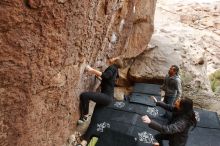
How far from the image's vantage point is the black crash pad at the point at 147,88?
880 centimetres

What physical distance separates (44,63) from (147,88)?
4861 mm

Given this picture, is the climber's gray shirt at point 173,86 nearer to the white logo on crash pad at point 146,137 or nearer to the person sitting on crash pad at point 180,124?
the white logo on crash pad at point 146,137

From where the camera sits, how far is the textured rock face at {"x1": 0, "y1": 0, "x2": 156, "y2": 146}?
4012mm

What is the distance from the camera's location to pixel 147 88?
9039 mm

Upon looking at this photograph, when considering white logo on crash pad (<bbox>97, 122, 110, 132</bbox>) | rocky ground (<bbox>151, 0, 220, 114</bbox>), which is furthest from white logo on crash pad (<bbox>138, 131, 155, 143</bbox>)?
rocky ground (<bbox>151, 0, 220, 114</bbox>)

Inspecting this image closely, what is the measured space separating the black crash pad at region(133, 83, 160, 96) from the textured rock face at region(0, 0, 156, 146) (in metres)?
2.60

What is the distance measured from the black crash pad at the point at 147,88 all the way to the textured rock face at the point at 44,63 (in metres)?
2.60

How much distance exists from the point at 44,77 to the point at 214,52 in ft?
34.0

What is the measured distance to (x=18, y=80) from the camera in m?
4.27

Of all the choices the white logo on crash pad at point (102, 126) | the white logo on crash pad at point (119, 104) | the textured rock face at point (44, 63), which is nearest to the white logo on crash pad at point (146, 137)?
the white logo on crash pad at point (102, 126)

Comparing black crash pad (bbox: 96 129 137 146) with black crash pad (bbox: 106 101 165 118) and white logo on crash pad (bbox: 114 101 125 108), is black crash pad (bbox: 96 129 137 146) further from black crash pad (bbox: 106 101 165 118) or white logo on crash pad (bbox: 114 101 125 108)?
white logo on crash pad (bbox: 114 101 125 108)

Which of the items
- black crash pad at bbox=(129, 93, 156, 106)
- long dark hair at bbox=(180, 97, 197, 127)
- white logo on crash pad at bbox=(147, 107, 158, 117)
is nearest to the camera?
long dark hair at bbox=(180, 97, 197, 127)

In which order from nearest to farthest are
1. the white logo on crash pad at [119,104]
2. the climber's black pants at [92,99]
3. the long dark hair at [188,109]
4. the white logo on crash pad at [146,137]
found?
the long dark hair at [188,109] → the climber's black pants at [92,99] → the white logo on crash pad at [146,137] → the white logo on crash pad at [119,104]

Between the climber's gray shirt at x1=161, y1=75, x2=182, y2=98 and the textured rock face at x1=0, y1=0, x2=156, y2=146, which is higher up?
the textured rock face at x1=0, y1=0, x2=156, y2=146
